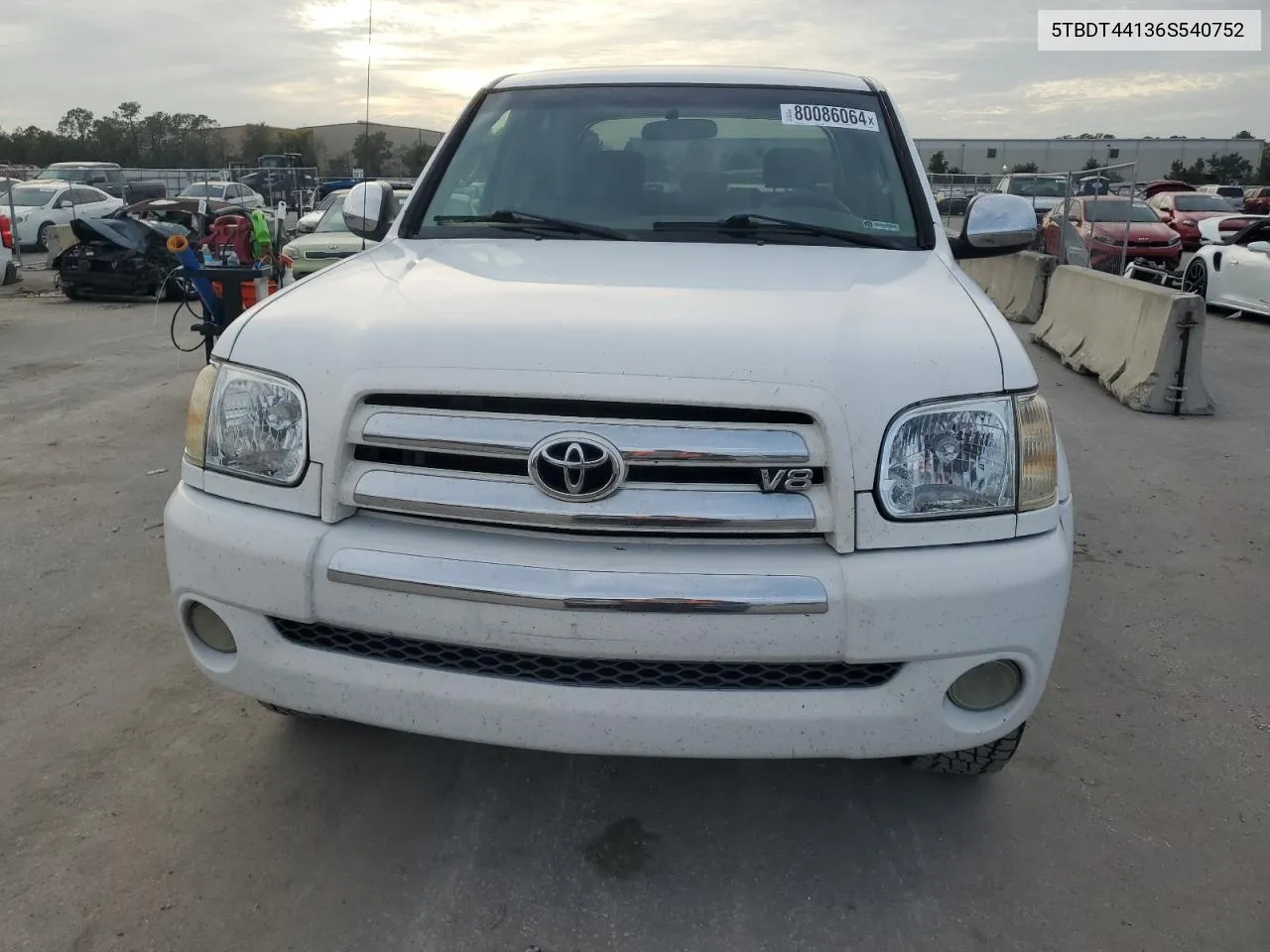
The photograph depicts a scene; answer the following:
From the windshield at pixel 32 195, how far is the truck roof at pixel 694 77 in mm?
23084

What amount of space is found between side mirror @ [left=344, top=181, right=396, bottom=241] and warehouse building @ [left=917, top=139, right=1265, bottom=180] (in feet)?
167

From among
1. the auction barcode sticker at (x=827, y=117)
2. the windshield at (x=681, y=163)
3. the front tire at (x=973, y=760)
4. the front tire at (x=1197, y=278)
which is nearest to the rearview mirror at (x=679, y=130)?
the windshield at (x=681, y=163)

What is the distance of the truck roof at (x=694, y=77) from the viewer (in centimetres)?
377

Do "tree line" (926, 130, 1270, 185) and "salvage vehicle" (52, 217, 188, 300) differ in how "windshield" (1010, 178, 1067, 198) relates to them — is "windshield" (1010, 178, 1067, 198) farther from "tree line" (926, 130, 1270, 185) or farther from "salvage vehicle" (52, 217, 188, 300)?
"tree line" (926, 130, 1270, 185)

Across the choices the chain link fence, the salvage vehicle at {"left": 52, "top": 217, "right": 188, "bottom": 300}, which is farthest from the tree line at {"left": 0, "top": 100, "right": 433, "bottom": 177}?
the salvage vehicle at {"left": 52, "top": 217, "right": 188, "bottom": 300}

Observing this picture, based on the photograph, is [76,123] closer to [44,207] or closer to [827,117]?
[44,207]

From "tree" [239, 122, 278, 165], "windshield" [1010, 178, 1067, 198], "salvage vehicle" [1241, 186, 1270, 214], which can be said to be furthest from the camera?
"tree" [239, 122, 278, 165]

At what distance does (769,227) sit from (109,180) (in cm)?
3033

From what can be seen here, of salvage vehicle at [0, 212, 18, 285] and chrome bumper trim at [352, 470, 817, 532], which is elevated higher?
salvage vehicle at [0, 212, 18, 285]

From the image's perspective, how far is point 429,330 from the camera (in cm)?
230

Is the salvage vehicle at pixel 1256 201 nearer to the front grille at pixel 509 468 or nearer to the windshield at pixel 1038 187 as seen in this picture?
the windshield at pixel 1038 187

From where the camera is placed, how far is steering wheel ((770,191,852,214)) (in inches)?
134

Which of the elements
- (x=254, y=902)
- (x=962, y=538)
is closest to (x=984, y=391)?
(x=962, y=538)

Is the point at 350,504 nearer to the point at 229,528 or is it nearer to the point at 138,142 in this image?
the point at 229,528
